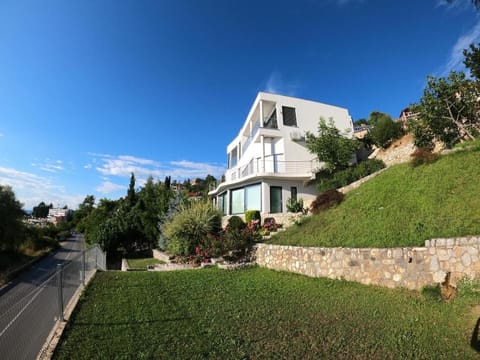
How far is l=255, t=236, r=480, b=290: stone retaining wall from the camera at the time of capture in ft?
17.1

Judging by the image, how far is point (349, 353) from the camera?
11.6 feet

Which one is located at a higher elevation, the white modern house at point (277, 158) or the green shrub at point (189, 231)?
the white modern house at point (277, 158)

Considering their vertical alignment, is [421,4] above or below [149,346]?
above

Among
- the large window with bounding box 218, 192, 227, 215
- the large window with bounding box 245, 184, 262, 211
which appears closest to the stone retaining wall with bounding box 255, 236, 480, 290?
the large window with bounding box 245, 184, 262, 211

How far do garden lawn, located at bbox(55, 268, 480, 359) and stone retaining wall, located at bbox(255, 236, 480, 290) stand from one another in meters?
0.33

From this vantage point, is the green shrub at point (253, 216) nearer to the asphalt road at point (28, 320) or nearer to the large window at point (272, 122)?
the large window at point (272, 122)

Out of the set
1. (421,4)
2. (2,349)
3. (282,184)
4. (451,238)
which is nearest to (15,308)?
(2,349)

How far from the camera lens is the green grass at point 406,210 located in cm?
629

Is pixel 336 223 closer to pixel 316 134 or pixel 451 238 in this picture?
pixel 451 238

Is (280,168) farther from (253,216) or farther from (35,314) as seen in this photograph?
(35,314)

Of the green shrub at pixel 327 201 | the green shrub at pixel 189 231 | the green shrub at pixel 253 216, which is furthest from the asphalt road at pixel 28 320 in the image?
the green shrub at pixel 253 216

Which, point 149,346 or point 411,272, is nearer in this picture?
point 149,346

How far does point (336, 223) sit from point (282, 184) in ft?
28.1

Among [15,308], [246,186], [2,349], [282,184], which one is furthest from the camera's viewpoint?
[246,186]
